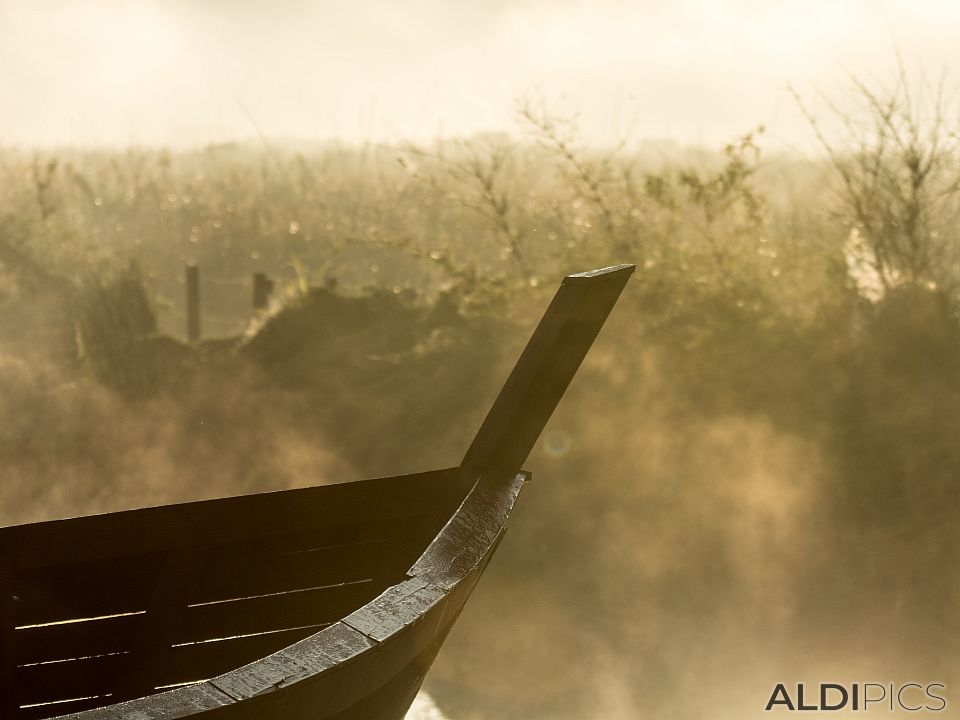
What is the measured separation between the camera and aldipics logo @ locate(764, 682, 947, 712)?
4.75 metres

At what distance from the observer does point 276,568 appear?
267 cm

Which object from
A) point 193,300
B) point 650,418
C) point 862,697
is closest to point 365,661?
point 862,697

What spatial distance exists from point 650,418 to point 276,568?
3971 millimetres

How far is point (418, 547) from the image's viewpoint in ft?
8.73

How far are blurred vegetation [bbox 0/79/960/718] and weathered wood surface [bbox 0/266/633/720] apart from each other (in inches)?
101

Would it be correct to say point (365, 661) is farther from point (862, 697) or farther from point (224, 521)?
point (862, 697)

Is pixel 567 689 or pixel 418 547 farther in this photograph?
pixel 567 689

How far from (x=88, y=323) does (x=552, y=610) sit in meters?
5.45

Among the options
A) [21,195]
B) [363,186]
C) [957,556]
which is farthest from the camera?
[363,186]

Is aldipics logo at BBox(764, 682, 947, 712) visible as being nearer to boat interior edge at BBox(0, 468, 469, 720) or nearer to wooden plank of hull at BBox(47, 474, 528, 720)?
boat interior edge at BBox(0, 468, 469, 720)

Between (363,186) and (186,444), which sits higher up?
(363,186)

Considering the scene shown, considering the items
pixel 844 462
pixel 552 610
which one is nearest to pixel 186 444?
pixel 552 610

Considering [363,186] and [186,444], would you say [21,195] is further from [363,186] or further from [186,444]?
[186,444]

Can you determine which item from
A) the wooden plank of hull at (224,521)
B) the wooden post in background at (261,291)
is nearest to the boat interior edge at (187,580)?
the wooden plank of hull at (224,521)
